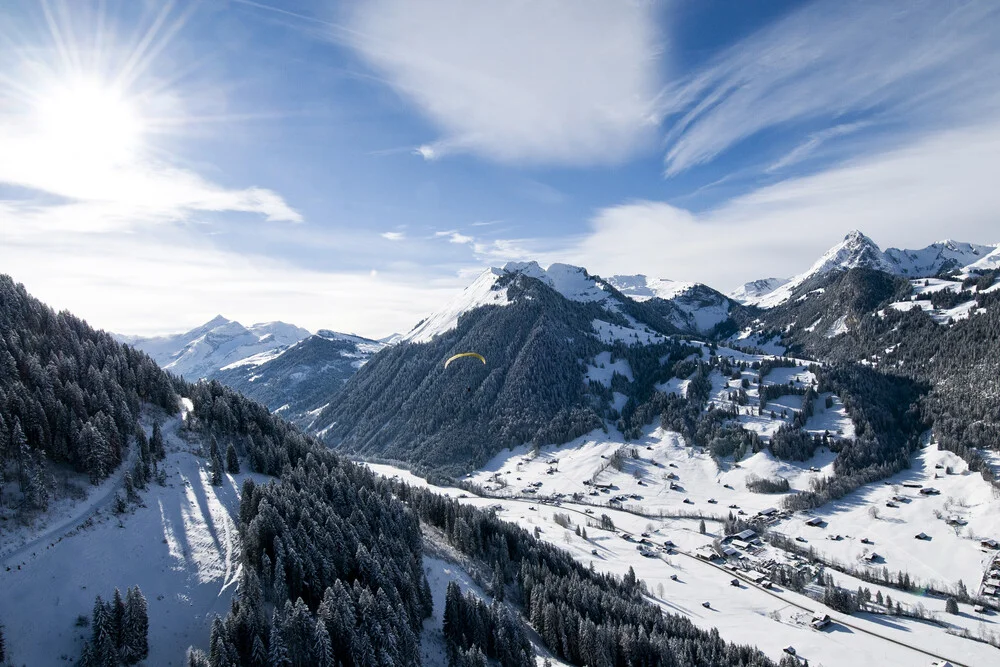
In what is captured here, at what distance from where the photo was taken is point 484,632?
89062 mm

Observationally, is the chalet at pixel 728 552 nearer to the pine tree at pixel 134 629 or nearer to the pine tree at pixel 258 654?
the pine tree at pixel 258 654

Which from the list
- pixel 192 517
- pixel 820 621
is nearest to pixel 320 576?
pixel 192 517

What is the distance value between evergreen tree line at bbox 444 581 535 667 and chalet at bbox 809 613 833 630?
73413 millimetres

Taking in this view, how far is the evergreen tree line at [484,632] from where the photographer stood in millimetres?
86438

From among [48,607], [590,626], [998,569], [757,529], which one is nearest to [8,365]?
[48,607]

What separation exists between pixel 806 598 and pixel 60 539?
521 ft

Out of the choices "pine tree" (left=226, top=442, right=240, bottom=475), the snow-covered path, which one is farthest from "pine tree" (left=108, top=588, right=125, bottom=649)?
"pine tree" (left=226, top=442, right=240, bottom=475)

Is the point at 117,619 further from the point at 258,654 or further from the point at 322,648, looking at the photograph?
the point at 322,648

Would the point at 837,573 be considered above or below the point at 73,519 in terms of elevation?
below

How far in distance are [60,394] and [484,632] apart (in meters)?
85.7

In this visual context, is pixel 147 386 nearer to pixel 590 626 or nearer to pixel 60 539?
pixel 60 539

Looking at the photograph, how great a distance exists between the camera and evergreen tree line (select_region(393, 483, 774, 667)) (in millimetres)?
93375

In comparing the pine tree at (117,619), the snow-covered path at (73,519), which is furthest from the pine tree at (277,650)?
the snow-covered path at (73,519)

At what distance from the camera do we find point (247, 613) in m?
64.9
